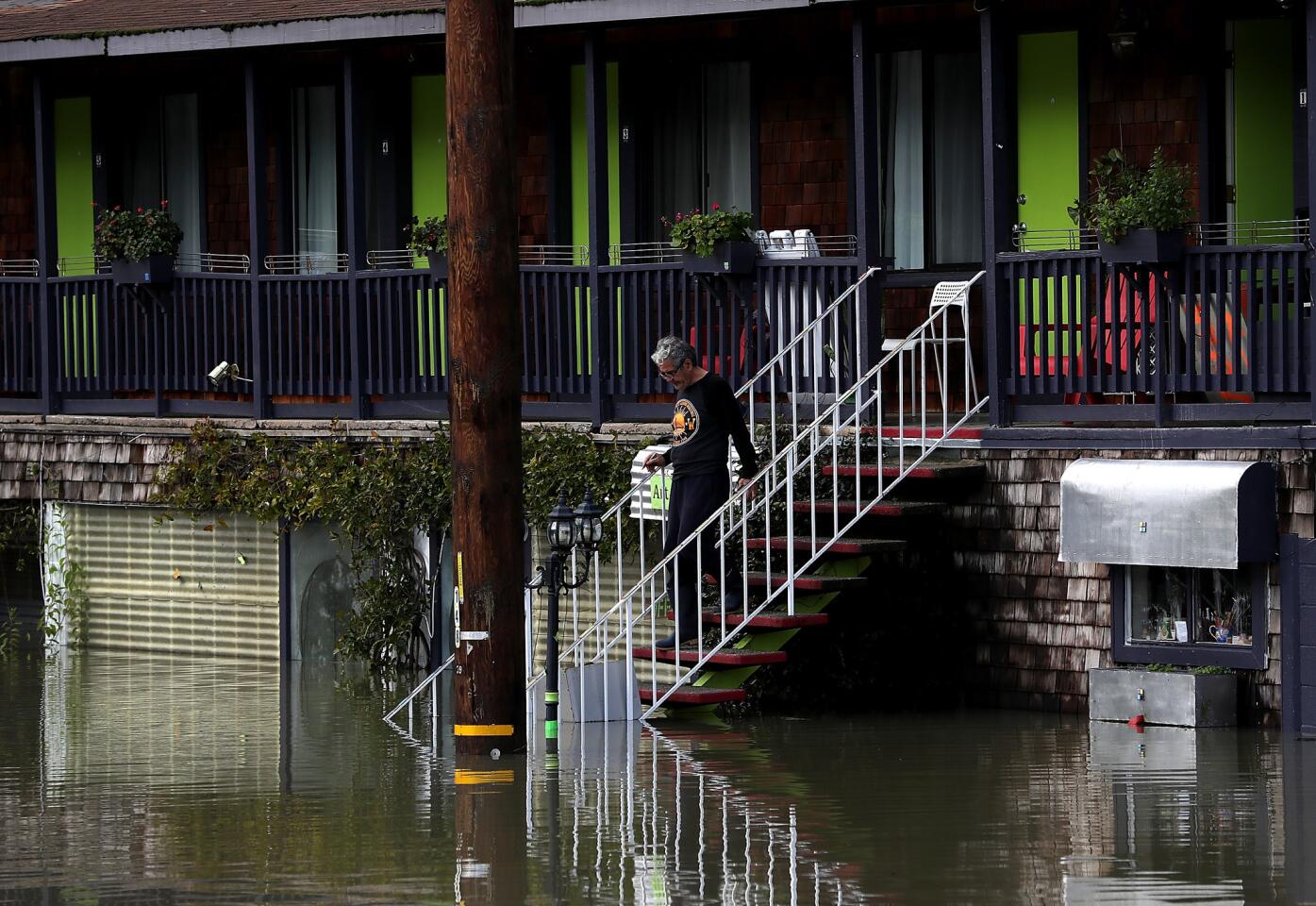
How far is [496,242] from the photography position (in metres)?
11.6

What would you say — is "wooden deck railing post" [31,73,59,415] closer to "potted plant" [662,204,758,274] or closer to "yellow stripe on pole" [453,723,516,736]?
"potted plant" [662,204,758,274]

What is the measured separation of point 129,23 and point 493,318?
8020 millimetres

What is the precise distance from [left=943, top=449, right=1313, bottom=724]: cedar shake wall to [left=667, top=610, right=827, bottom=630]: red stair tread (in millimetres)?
1330

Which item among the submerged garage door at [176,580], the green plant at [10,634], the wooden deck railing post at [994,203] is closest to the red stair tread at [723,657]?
the wooden deck railing post at [994,203]

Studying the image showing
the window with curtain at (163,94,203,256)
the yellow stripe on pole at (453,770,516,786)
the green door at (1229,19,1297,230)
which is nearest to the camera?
the yellow stripe on pole at (453,770,516,786)

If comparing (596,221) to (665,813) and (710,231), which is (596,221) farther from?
(665,813)

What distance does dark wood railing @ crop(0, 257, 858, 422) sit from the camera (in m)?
15.6

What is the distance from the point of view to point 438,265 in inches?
661

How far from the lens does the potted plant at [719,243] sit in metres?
15.2

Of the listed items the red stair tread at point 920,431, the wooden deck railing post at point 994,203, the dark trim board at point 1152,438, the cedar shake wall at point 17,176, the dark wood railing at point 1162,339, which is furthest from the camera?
the cedar shake wall at point 17,176

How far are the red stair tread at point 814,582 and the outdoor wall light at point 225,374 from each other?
5717 millimetres

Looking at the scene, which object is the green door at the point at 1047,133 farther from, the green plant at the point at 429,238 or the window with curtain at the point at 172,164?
the window with curtain at the point at 172,164

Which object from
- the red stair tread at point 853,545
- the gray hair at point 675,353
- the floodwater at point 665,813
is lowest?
the floodwater at point 665,813

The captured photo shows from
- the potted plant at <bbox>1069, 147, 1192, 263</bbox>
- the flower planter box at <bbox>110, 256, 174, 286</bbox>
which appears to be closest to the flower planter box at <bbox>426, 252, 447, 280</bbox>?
the flower planter box at <bbox>110, 256, 174, 286</bbox>
